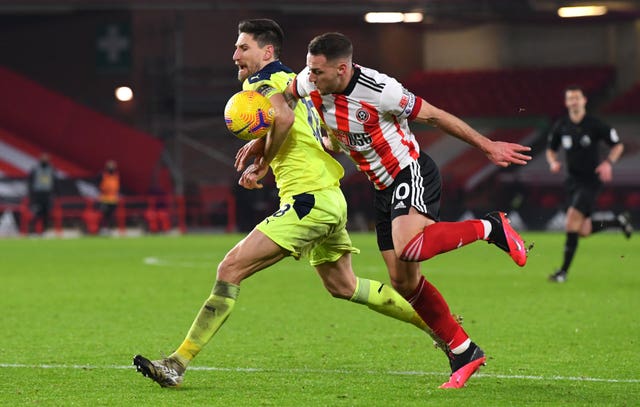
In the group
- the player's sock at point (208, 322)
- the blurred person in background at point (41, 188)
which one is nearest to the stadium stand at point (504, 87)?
the blurred person in background at point (41, 188)

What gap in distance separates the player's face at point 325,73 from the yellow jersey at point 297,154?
36cm

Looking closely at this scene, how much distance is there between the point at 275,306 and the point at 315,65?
17.6 feet

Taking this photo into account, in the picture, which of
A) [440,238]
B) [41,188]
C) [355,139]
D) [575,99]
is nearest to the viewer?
[440,238]

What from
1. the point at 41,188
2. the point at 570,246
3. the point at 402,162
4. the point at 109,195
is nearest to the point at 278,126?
the point at 402,162

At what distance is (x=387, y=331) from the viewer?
9.60 m

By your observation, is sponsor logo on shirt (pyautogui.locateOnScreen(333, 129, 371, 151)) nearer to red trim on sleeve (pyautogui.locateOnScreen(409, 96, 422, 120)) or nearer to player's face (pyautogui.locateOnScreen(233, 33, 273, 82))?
red trim on sleeve (pyautogui.locateOnScreen(409, 96, 422, 120))

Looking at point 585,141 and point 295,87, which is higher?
point 295,87

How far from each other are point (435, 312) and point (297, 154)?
1168 mm

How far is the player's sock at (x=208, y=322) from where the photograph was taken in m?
6.64

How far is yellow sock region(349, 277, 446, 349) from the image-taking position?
7.27 metres

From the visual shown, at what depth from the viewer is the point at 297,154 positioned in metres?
7.09

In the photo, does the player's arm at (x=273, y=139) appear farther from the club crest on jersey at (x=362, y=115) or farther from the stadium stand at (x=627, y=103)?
the stadium stand at (x=627, y=103)

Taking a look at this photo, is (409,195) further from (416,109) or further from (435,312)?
(435,312)

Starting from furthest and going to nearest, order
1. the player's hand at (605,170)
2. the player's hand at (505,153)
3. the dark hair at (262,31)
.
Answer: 1. the player's hand at (605,170)
2. the dark hair at (262,31)
3. the player's hand at (505,153)
